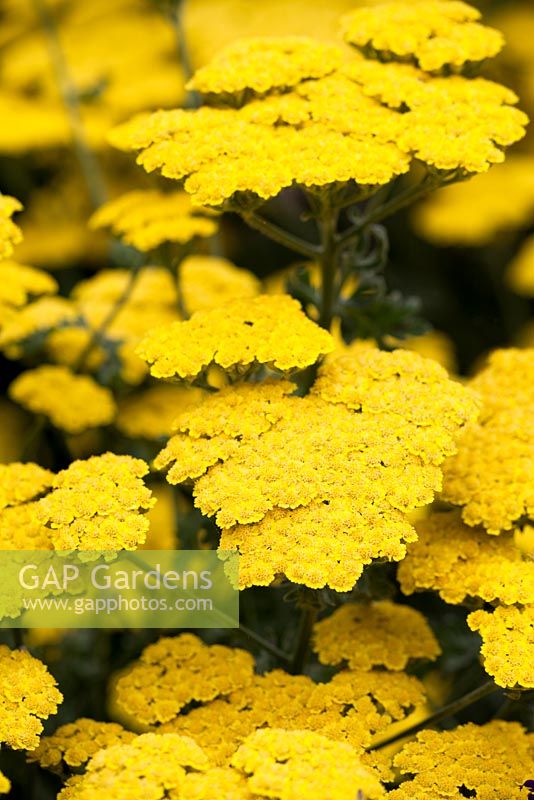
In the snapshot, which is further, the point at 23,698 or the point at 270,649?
the point at 270,649

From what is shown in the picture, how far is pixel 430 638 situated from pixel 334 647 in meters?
0.17

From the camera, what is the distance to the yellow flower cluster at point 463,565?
1.82 m

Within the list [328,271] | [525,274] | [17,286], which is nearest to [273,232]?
[328,271]

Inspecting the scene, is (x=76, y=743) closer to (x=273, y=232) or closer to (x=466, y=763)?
(x=466, y=763)

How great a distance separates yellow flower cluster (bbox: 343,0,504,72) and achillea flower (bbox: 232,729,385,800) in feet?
3.90

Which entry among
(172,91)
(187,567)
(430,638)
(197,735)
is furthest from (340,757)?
(172,91)

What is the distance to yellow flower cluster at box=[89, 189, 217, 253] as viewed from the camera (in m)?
2.32

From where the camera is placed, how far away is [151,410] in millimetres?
2732

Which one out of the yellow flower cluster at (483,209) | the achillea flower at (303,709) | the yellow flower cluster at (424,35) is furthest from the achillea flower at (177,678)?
the yellow flower cluster at (483,209)

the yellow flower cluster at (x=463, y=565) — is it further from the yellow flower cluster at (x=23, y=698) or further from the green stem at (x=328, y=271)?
the yellow flower cluster at (x=23, y=698)

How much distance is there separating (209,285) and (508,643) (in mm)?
1282

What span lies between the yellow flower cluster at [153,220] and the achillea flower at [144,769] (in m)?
1.05

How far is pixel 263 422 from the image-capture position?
1867mm

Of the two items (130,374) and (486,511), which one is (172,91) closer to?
(130,374)
